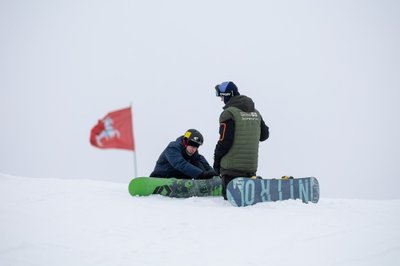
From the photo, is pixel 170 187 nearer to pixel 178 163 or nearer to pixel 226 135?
pixel 178 163

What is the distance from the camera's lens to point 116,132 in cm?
829

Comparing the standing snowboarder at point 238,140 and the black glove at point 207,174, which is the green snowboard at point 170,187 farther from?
the standing snowboarder at point 238,140

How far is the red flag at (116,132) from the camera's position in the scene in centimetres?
824

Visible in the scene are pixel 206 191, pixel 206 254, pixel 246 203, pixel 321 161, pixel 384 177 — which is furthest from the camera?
pixel 321 161

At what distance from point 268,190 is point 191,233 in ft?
7.47

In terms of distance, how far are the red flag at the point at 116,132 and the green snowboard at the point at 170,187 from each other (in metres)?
0.68

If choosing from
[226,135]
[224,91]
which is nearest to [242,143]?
[226,135]

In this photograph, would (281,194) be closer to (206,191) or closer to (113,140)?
(206,191)

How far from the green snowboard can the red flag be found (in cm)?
68

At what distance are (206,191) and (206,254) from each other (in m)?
3.59

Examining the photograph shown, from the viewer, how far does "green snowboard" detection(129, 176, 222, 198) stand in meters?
7.93

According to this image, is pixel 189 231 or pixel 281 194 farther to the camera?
pixel 281 194

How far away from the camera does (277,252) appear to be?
15.2 feet

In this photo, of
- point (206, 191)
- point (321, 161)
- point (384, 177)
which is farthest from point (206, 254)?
point (321, 161)
